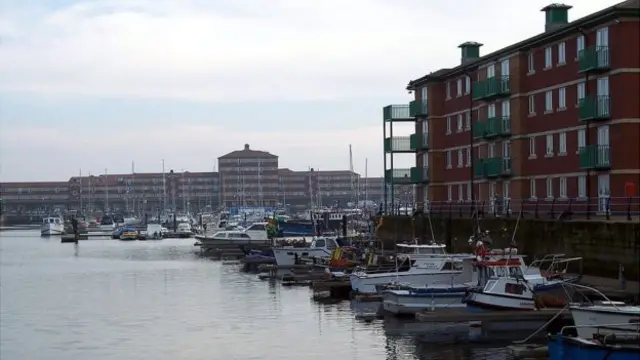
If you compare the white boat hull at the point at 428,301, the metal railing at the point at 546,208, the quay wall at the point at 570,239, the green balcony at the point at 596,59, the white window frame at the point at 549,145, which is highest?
the green balcony at the point at 596,59

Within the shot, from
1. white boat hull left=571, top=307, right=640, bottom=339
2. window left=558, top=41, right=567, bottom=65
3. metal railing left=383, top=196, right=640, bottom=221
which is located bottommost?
white boat hull left=571, top=307, right=640, bottom=339

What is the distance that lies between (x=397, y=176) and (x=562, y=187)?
33162 millimetres

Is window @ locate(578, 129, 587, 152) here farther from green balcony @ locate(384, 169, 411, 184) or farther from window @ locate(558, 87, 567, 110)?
green balcony @ locate(384, 169, 411, 184)

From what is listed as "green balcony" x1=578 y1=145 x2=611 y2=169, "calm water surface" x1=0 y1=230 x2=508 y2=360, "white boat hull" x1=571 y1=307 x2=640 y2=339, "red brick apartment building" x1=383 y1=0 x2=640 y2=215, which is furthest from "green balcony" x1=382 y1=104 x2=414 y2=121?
"white boat hull" x1=571 y1=307 x2=640 y2=339

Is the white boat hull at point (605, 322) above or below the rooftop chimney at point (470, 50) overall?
below

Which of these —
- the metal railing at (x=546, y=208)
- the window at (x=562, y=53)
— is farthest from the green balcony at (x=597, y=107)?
the window at (x=562, y=53)

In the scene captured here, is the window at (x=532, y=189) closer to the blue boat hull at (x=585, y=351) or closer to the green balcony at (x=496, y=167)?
the green balcony at (x=496, y=167)

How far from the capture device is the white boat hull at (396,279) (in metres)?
52.5

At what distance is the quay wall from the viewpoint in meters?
49.5

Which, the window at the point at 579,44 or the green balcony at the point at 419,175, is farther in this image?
the green balcony at the point at 419,175

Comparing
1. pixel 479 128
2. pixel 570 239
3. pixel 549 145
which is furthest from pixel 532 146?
pixel 570 239

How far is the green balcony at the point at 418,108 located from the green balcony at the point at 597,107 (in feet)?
99.0

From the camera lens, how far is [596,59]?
199ft

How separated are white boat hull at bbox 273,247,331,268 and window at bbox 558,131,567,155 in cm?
2138
